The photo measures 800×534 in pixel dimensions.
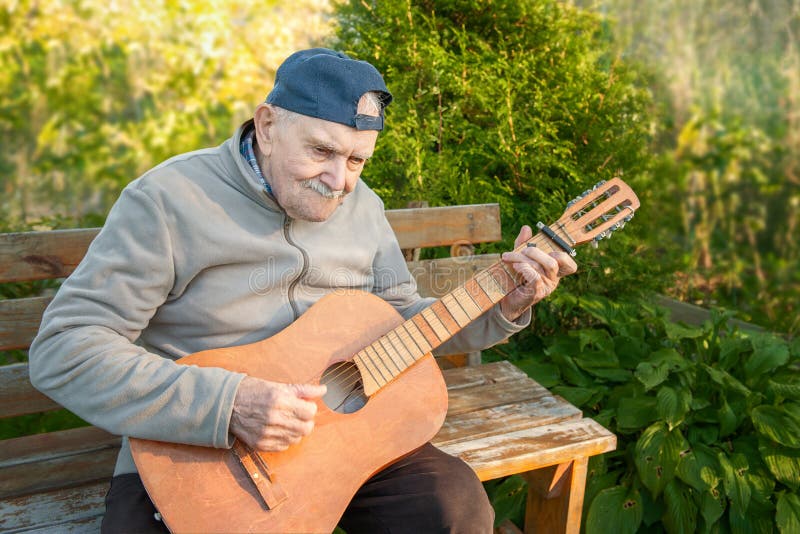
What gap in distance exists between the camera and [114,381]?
162cm

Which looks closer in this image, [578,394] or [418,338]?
[418,338]

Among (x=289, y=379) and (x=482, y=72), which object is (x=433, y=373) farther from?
(x=482, y=72)

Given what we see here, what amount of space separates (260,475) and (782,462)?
6.15 feet

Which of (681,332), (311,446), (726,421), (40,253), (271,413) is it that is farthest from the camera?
(681,332)

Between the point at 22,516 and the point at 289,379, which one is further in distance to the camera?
the point at 22,516

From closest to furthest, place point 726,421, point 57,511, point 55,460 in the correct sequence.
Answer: point 57,511
point 55,460
point 726,421

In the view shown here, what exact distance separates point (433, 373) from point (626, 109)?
2.12m

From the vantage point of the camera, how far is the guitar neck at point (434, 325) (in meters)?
1.86

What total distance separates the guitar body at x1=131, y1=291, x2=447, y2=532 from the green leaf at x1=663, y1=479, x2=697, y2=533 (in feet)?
3.55

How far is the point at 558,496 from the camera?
2.33m

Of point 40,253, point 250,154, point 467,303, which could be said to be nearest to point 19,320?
point 40,253

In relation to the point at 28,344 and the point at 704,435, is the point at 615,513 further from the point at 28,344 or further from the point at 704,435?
the point at 28,344

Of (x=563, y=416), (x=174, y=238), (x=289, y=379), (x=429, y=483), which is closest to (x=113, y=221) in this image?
(x=174, y=238)

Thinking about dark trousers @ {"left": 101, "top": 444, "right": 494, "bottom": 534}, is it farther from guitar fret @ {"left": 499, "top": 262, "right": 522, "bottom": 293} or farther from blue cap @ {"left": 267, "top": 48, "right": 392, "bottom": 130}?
blue cap @ {"left": 267, "top": 48, "right": 392, "bottom": 130}
